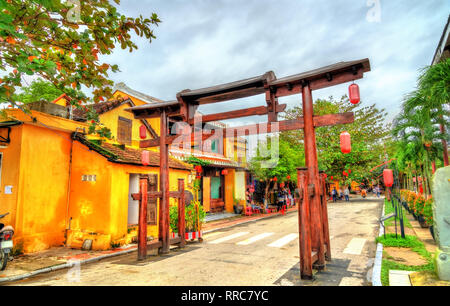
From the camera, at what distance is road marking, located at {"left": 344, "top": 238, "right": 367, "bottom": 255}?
7723mm

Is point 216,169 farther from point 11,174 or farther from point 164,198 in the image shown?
point 11,174

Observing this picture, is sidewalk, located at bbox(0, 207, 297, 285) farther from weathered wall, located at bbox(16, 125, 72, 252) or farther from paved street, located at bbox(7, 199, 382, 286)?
weathered wall, located at bbox(16, 125, 72, 252)

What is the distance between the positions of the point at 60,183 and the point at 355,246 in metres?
10.4

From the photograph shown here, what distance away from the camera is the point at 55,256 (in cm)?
787

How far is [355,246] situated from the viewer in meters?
8.52

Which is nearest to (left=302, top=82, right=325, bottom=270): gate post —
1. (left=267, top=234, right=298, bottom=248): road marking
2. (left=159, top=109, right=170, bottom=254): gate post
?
(left=267, top=234, right=298, bottom=248): road marking

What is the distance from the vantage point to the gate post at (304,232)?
17.7ft

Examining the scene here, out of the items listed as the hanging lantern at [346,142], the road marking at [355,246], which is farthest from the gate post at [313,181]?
the road marking at [355,246]

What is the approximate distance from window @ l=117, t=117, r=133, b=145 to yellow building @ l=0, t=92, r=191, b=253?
2441 millimetres

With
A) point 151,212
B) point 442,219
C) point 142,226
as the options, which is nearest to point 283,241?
point 142,226

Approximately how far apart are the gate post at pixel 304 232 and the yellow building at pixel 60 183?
6463mm

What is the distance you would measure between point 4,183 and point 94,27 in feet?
21.8

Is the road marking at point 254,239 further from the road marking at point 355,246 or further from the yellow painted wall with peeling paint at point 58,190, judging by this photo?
the yellow painted wall with peeling paint at point 58,190
